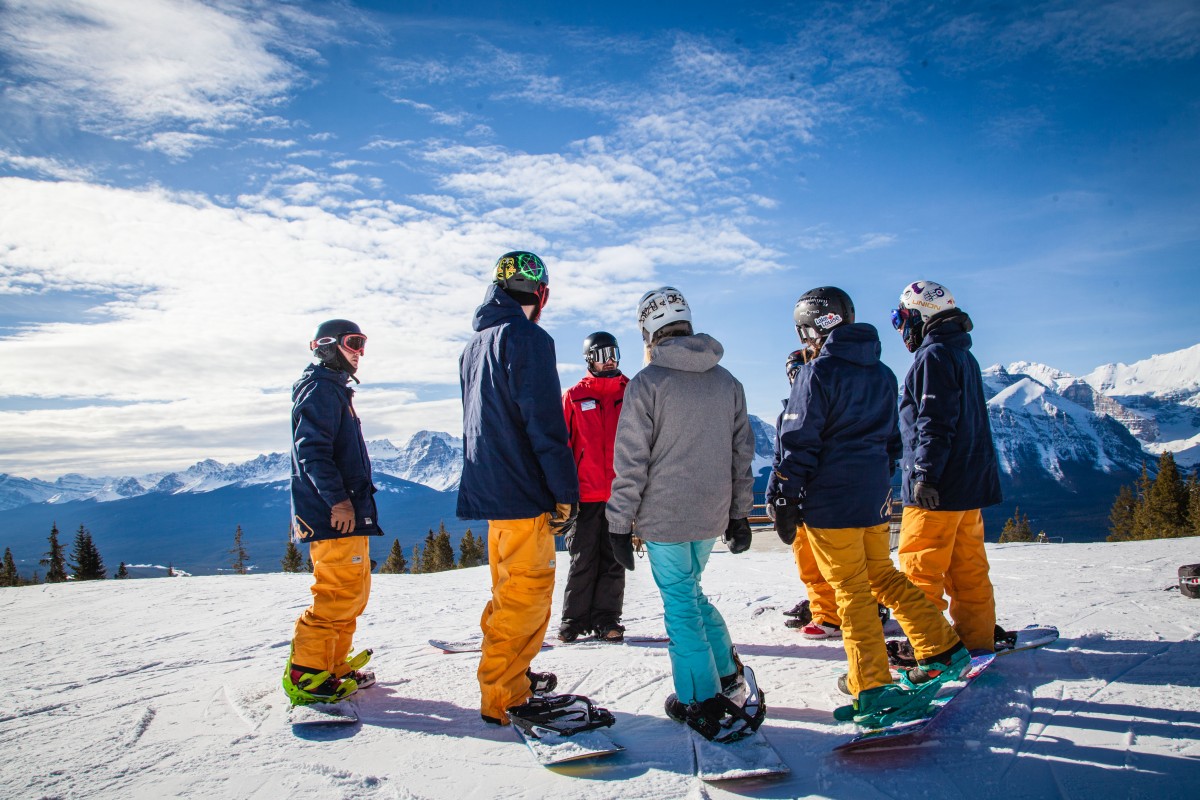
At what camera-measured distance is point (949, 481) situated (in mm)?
4414

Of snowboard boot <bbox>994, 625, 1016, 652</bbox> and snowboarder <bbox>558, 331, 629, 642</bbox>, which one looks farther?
snowboarder <bbox>558, 331, 629, 642</bbox>

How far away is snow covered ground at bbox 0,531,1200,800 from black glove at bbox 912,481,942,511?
1.17 metres

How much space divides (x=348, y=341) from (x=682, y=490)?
9.07ft

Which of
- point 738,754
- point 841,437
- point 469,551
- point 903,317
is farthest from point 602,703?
point 469,551

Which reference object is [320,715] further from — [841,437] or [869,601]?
[841,437]

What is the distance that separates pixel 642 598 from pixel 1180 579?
539 cm

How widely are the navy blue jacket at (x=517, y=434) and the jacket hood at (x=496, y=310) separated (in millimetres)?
39

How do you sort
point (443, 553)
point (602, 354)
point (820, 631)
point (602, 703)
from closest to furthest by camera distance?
point (602, 703)
point (820, 631)
point (602, 354)
point (443, 553)

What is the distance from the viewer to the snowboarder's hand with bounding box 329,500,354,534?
409cm

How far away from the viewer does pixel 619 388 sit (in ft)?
18.5

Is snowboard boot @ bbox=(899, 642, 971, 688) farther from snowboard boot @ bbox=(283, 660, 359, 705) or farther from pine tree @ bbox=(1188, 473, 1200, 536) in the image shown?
pine tree @ bbox=(1188, 473, 1200, 536)

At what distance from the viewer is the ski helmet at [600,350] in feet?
18.8

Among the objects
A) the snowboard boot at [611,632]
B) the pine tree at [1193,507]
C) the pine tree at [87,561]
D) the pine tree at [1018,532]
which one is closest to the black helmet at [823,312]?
the snowboard boot at [611,632]

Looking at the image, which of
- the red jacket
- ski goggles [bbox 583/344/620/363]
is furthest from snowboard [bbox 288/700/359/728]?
ski goggles [bbox 583/344/620/363]
